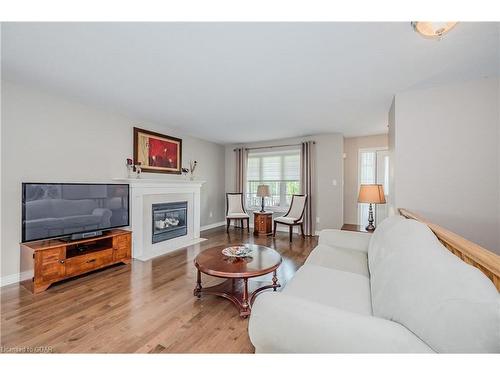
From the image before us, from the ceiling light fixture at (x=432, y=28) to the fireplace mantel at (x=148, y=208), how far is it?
358cm

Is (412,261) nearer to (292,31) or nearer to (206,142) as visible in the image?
(292,31)

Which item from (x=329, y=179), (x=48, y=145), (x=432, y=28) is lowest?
(x=329, y=179)

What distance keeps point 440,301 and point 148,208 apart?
3674mm

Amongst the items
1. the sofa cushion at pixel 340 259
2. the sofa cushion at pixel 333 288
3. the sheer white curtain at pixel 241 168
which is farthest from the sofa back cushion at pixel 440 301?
the sheer white curtain at pixel 241 168

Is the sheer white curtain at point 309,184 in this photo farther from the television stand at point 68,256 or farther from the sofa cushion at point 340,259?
the television stand at point 68,256

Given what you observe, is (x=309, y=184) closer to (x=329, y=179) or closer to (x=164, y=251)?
(x=329, y=179)

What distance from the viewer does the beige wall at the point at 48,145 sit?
2.37 m

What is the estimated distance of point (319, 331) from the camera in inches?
32.8

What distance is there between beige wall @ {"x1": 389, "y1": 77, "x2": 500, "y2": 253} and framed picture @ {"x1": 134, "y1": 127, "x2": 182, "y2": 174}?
3.76m

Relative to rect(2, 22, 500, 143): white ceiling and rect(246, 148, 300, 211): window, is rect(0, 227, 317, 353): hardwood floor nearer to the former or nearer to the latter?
rect(2, 22, 500, 143): white ceiling

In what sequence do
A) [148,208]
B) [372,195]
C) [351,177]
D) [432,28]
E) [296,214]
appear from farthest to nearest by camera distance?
[351,177]
[296,214]
[148,208]
[372,195]
[432,28]

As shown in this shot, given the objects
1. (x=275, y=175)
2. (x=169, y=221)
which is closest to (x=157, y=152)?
(x=169, y=221)

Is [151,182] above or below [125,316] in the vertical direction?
above
